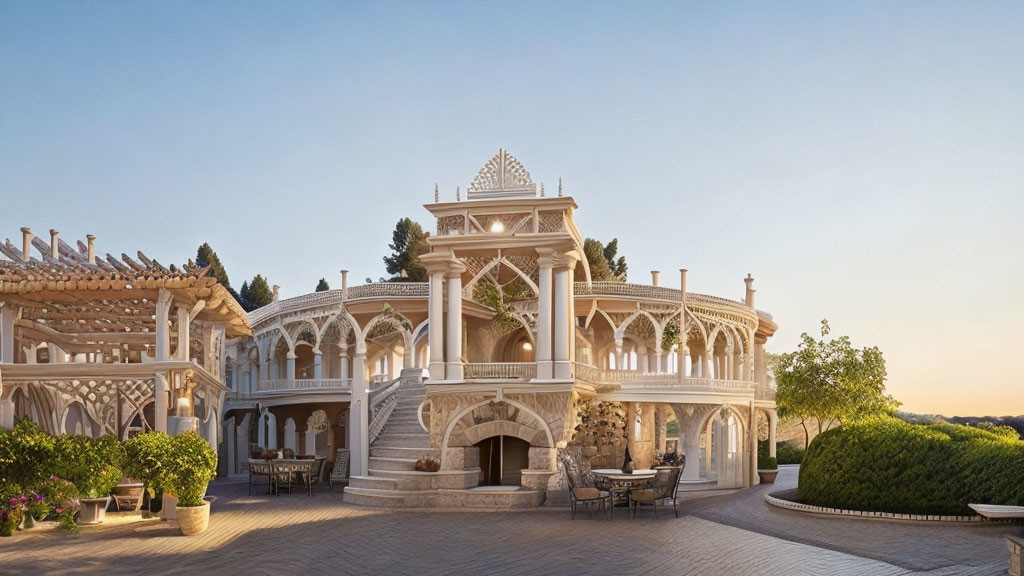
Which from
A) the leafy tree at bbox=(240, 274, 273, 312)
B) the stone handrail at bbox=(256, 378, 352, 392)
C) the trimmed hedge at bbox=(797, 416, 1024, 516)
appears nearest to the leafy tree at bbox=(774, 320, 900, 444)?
the trimmed hedge at bbox=(797, 416, 1024, 516)

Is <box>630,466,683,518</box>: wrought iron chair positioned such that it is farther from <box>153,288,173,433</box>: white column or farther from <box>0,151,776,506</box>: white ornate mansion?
<box>153,288,173,433</box>: white column

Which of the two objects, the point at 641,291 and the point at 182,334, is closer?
the point at 182,334

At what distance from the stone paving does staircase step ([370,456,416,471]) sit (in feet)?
9.70

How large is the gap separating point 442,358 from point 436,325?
0.77 meters

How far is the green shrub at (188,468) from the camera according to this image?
15.0 meters

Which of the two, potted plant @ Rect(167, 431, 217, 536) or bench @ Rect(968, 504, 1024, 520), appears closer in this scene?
bench @ Rect(968, 504, 1024, 520)

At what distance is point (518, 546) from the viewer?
14.2 metres

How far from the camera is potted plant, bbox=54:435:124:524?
49.4 ft

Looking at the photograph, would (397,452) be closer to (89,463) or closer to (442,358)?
(442,358)

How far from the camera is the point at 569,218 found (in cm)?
→ 2142

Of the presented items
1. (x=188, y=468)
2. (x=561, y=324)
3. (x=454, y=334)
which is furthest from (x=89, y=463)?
(x=561, y=324)

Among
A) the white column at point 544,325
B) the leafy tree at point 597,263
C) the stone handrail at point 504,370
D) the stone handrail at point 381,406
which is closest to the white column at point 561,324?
the white column at point 544,325

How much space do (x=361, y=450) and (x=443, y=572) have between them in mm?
10169

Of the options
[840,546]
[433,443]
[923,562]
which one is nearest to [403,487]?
[433,443]
